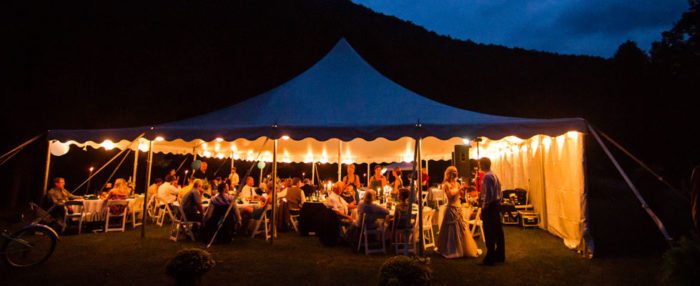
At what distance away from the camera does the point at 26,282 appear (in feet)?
14.5

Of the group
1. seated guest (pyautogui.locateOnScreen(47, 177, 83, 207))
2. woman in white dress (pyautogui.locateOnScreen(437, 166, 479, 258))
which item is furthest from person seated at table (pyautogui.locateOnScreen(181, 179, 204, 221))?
woman in white dress (pyautogui.locateOnScreen(437, 166, 479, 258))

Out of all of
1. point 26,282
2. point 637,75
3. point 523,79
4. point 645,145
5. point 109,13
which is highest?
point 109,13

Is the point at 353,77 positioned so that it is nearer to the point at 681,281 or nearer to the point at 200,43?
the point at 681,281

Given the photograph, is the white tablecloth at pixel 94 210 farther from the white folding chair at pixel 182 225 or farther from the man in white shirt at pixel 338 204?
the man in white shirt at pixel 338 204

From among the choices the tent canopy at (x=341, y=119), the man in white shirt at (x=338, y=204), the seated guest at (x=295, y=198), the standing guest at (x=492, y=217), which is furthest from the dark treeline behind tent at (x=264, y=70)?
the standing guest at (x=492, y=217)

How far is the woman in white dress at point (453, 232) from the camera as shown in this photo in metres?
5.86

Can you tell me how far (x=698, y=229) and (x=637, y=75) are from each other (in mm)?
23362

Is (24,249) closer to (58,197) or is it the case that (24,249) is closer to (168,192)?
(58,197)

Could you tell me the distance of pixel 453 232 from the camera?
5.91 meters

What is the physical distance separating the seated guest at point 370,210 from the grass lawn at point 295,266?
1.76 feet

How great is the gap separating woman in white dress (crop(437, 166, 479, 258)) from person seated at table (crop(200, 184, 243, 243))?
353 cm

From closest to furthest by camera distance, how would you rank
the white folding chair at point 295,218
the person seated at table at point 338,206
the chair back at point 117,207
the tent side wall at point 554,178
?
the tent side wall at point 554,178 < the person seated at table at point 338,206 < the chair back at point 117,207 < the white folding chair at point 295,218

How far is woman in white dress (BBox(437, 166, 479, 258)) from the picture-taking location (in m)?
5.86

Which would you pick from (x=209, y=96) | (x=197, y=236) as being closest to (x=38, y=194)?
(x=197, y=236)
